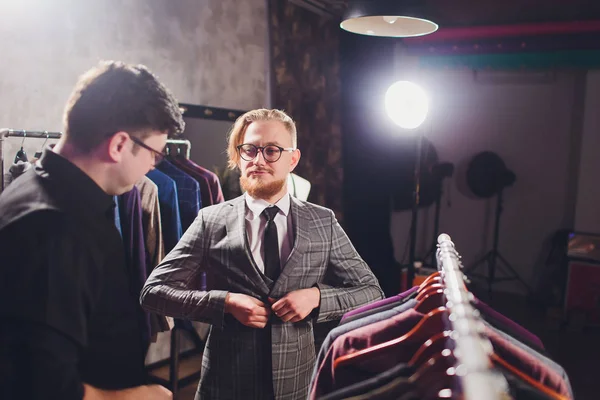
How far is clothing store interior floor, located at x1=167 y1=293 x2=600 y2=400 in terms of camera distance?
397cm

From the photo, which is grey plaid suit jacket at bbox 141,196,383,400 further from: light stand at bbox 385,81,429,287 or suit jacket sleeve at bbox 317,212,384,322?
light stand at bbox 385,81,429,287

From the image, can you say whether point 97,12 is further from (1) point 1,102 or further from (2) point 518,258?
(2) point 518,258

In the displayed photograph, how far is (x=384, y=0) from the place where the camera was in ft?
7.62

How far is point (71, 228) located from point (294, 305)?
83 cm

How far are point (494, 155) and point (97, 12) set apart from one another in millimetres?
4928

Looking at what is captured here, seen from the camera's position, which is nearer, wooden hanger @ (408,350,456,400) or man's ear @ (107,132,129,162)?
wooden hanger @ (408,350,456,400)

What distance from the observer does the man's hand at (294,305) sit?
1710 millimetres

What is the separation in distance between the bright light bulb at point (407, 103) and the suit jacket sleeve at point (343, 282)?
1896 mm

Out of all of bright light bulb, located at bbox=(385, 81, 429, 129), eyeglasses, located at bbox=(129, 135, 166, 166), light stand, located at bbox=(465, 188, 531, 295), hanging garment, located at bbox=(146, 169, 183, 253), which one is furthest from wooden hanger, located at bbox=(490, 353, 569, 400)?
light stand, located at bbox=(465, 188, 531, 295)

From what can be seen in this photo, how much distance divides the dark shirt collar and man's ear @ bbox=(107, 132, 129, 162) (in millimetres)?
73

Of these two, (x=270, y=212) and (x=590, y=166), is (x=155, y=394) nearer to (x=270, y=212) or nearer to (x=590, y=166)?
(x=270, y=212)

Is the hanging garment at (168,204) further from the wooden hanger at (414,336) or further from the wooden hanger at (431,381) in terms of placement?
the wooden hanger at (431,381)

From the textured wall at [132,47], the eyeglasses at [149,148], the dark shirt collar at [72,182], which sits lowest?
the dark shirt collar at [72,182]

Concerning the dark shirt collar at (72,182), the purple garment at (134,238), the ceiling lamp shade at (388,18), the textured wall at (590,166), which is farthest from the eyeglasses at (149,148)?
the textured wall at (590,166)
